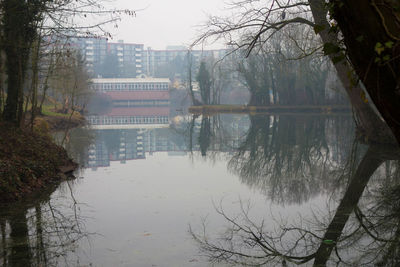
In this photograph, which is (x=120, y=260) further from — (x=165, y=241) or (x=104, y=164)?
(x=104, y=164)

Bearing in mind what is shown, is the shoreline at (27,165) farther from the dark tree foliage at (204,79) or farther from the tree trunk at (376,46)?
the dark tree foliage at (204,79)

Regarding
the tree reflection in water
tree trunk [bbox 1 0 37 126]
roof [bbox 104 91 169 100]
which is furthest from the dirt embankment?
roof [bbox 104 91 169 100]

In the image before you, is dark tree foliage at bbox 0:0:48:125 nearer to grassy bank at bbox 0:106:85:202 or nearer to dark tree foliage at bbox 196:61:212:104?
grassy bank at bbox 0:106:85:202

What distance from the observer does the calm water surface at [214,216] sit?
16.6 feet

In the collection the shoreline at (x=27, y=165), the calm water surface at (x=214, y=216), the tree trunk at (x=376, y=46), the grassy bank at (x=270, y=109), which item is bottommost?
the calm water surface at (x=214, y=216)

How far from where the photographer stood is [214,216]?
273 inches

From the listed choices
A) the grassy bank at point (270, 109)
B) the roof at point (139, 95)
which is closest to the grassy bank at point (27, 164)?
the grassy bank at point (270, 109)

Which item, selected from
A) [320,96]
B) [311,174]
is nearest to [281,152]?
[311,174]

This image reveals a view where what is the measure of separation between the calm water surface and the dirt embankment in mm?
380

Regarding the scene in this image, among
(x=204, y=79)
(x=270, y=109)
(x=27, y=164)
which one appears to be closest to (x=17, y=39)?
(x=27, y=164)

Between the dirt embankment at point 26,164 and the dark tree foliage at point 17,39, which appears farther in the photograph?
the dark tree foliage at point 17,39

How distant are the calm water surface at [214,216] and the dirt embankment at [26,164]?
0.38 m

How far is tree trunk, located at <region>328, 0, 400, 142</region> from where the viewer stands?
7.26 feet

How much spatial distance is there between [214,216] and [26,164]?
14.1 feet
